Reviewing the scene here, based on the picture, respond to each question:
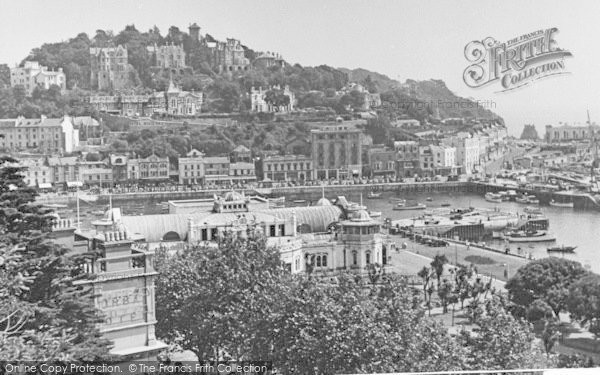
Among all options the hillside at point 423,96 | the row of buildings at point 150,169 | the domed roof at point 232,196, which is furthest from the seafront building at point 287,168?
the hillside at point 423,96

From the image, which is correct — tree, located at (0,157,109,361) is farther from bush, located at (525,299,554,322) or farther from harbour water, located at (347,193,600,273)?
harbour water, located at (347,193,600,273)

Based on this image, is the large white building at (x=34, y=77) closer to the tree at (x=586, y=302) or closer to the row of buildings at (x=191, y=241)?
the row of buildings at (x=191, y=241)

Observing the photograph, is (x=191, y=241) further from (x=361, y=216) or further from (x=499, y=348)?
(x=499, y=348)

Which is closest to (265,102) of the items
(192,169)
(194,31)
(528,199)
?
(192,169)

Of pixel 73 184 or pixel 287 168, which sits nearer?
pixel 73 184

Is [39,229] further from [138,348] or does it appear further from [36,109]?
[36,109]

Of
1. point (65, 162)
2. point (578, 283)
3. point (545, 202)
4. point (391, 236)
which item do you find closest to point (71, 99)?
point (65, 162)

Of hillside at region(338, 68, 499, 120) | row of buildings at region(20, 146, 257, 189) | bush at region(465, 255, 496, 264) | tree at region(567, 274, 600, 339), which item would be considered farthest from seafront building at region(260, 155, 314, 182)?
tree at region(567, 274, 600, 339)
